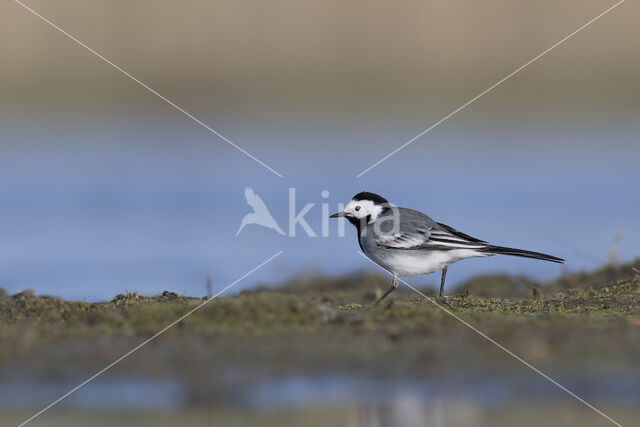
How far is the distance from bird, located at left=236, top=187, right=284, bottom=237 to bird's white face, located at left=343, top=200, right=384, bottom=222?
189 inches

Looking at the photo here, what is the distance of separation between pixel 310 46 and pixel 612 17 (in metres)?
9.04

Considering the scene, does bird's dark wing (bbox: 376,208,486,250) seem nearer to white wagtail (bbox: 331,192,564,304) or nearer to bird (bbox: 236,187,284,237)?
white wagtail (bbox: 331,192,564,304)

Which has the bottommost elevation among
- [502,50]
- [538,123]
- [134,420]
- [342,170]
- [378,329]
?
[134,420]

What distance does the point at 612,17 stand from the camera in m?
28.8

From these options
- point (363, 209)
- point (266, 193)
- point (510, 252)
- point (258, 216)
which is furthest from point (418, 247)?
point (266, 193)

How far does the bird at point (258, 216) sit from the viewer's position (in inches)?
699

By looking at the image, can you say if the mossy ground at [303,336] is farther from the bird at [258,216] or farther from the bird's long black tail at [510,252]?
the bird at [258,216]

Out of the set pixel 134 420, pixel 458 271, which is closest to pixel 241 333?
pixel 134 420

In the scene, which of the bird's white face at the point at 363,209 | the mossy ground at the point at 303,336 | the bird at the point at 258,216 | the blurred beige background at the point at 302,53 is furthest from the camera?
the blurred beige background at the point at 302,53

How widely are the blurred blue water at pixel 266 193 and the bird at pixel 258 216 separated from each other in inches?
6.3

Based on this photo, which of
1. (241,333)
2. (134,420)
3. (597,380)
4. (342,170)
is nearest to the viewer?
(134,420)

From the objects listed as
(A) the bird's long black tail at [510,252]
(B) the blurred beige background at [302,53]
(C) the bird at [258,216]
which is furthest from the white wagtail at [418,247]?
(B) the blurred beige background at [302,53]

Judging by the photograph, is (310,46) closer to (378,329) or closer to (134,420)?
(378,329)

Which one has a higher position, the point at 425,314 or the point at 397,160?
the point at 397,160
